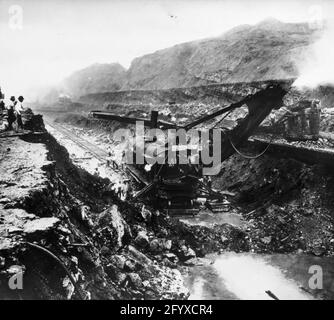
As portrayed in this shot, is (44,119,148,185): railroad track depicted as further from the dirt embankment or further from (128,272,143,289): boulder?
(128,272,143,289): boulder

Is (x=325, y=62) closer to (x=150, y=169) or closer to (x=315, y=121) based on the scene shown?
(x=315, y=121)


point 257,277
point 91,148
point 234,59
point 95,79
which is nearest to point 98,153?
point 91,148

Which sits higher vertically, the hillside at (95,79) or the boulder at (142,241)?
the hillside at (95,79)

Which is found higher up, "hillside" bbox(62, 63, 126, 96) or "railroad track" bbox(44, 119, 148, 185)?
"hillside" bbox(62, 63, 126, 96)

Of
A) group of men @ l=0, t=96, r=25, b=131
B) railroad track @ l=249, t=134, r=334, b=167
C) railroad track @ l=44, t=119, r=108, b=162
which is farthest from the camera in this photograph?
railroad track @ l=44, t=119, r=108, b=162

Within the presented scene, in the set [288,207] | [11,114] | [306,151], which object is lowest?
[288,207]

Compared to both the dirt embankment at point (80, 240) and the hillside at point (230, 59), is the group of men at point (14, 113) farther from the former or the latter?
the hillside at point (230, 59)

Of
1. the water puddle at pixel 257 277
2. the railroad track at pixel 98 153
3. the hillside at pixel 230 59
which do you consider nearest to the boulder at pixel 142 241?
the water puddle at pixel 257 277

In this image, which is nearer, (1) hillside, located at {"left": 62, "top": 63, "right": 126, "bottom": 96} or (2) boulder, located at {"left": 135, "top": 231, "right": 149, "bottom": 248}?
(2) boulder, located at {"left": 135, "top": 231, "right": 149, "bottom": 248}

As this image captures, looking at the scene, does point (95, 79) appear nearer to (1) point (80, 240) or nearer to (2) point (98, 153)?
(2) point (98, 153)

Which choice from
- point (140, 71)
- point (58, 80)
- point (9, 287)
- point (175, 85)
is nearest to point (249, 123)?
point (9, 287)

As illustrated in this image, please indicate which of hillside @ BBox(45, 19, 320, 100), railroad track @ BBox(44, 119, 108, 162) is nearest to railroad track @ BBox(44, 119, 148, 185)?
railroad track @ BBox(44, 119, 108, 162)
